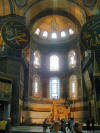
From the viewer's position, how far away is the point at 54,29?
26.8 m

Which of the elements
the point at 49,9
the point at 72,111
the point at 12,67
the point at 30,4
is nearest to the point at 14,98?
the point at 12,67

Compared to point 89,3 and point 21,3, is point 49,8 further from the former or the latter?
point 89,3

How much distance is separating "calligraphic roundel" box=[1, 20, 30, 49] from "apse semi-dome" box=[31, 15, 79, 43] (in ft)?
32.3

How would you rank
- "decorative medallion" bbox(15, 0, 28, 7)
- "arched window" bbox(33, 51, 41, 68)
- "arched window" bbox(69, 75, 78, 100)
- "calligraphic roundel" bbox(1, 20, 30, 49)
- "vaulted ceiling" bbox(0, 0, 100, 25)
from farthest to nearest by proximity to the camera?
"arched window" bbox(33, 51, 41, 68), "arched window" bbox(69, 75, 78, 100), "decorative medallion" bbox(15, 0, 28, 7), "vaulted ceiling" bbox(0, 0, 100, 25), "calligraphic roundel" bbox(1, 20, 30, 49)

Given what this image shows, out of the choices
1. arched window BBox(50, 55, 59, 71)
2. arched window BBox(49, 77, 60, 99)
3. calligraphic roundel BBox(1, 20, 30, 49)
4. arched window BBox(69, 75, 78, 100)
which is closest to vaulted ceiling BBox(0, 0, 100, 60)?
arched window BBox(50, 55, 59, 71)

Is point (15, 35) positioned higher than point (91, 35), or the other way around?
point (15, 35)

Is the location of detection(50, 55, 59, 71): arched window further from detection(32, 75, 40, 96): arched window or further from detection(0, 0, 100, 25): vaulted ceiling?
detection(0, 0, 100, 25): vaulted ceiling

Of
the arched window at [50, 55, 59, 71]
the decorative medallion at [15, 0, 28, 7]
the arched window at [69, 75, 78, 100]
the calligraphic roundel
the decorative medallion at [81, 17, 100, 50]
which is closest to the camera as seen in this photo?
the decorative medallion at [81, 17, 100, 50]

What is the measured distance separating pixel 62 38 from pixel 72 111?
34.0 ft

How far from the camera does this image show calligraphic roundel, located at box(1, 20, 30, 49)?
14188mm

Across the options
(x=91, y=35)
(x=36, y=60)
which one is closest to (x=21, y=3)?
(x=36, y=60)

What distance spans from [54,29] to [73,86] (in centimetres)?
869

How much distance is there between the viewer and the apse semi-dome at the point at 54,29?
2519 centimetres

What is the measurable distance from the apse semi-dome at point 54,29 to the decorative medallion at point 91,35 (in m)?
10.3
